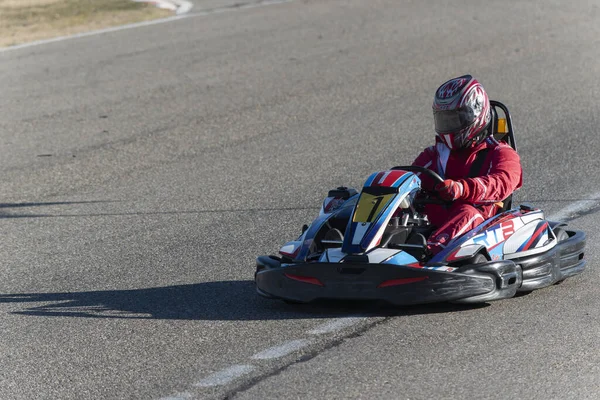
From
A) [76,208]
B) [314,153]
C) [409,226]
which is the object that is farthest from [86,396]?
[314,153]

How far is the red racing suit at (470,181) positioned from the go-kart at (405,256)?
75mm

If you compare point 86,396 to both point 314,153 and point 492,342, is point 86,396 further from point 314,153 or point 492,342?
point 314,153

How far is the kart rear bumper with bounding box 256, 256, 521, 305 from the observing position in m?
5.27

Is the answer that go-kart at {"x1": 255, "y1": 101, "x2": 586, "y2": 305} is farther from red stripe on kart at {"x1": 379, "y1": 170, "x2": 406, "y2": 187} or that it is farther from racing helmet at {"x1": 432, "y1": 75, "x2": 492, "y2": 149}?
racing helmet at {"x1": 432, "y1": 75, "x2": 492, "y2": 149}

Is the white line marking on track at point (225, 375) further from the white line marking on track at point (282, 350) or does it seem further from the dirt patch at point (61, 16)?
the dirt patch at point (61, 16)

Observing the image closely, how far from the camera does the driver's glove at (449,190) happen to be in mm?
5812

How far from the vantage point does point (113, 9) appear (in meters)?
16.9

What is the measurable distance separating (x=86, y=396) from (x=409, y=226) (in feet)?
6.79

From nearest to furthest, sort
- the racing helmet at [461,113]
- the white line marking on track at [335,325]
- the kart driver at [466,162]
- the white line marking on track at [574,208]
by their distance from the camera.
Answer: the white line marking on track at [335,325]
the kart driver at [466,162]
the racing helmet at [461,113]
the white line marking on track at [574,208]

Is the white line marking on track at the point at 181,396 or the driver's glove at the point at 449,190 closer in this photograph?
the white line marking on track at the point at 181,396

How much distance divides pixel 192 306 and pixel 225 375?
1.16 m

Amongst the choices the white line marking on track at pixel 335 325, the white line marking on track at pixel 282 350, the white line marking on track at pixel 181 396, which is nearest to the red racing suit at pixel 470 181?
the white line marking on track at pixel 335 325

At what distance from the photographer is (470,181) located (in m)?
5.97

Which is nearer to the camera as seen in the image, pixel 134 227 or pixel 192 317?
pixel 192 317
